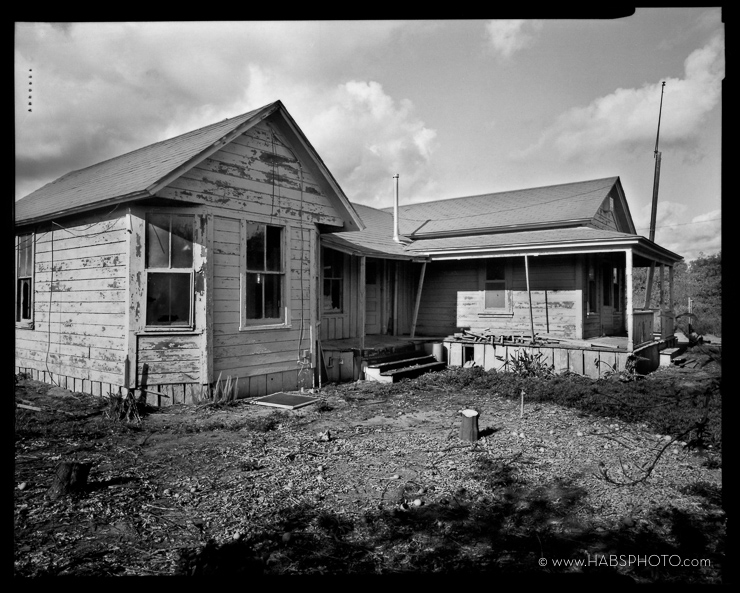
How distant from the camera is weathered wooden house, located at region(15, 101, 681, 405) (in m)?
8.66

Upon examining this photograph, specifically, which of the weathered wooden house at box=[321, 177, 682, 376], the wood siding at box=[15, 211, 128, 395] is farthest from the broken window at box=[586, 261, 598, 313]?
the wood siding at box=[15, 211, 128, 395]

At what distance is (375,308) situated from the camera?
1608 centimetres

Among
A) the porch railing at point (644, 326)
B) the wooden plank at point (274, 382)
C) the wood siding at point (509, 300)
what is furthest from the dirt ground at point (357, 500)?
the wood siding at point (509, 300)

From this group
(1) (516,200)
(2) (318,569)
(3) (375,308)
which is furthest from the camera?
(1) (516,200)

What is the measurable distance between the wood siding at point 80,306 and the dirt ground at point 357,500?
1213mm

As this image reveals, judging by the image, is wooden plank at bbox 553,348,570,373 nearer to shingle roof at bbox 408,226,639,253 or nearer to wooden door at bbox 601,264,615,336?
shingle roof at bbox 408,226,639,253

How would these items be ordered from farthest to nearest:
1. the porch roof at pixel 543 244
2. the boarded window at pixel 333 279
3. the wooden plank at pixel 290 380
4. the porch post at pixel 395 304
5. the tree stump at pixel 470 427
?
the porch post at pixel 395 304
the boarded window at pixel 333 279
the porch roof at pixel 543 244
the wooden plank at pixel 290 380
the tree stump at pixel 470 427

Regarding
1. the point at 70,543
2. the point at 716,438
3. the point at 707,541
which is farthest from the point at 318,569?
the point at 716,438

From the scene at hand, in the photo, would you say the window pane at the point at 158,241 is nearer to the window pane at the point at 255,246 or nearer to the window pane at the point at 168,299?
the window pane at the point at 168,299

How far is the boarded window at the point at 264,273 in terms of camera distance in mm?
9725

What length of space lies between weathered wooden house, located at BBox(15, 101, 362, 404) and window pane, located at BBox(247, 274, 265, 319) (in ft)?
0.07
